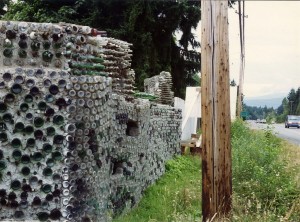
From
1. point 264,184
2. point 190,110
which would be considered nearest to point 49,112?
point 264,184

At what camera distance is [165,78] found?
17.3 meters

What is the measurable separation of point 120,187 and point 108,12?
1515 centimetres

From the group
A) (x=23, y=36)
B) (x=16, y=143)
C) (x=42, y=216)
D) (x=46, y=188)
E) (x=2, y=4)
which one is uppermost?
(x=2, y=4)

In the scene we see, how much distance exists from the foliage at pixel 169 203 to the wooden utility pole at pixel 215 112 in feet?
1.99

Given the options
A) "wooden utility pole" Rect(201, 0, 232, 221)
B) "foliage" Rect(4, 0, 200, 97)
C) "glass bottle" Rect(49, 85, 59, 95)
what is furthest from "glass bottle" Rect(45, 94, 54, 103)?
"foliage" Rect(4, 0, 200, 97)

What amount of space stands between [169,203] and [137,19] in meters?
13.5

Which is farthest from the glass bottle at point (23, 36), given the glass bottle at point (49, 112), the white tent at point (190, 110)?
the white tent at point (190, 110)

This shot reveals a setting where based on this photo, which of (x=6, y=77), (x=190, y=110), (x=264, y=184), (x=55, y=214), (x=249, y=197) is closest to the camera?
(x=6, y=77)

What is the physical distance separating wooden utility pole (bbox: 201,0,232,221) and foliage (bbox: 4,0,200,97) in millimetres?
14350

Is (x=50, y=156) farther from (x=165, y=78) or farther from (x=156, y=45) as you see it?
(x=156, y=45)

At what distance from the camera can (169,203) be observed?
416 inches

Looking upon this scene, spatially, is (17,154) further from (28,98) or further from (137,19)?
(137,19)

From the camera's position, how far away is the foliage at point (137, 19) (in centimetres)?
2216

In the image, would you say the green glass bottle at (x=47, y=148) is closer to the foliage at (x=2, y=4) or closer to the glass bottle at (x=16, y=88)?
the glass bottle at (x=16, y=88)
